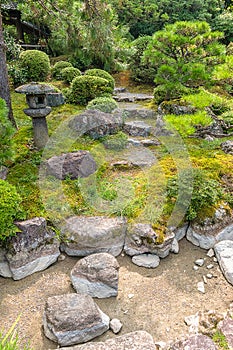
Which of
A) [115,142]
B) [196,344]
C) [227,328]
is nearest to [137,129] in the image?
[115,142]

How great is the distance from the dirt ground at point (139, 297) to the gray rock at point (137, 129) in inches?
141

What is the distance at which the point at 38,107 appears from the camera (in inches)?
195

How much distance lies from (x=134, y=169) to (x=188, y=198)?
1.49 metres

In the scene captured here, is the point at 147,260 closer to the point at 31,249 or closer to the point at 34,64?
the point at 31,249

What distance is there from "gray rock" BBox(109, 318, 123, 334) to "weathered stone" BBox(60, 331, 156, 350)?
0.22 metres

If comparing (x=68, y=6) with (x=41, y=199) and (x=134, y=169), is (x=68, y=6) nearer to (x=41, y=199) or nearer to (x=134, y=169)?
(x=134, y=169)

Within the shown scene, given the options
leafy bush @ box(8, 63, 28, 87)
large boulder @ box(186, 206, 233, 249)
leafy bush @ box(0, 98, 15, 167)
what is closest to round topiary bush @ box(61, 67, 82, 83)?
leafy bush @ box(8, 63, 28, 87)

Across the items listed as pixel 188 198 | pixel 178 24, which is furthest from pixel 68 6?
pixel 188 198

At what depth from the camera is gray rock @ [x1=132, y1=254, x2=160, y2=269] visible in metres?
3.66

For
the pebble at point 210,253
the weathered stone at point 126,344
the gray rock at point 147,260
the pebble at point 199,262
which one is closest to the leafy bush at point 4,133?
the gray rock at point 147,260

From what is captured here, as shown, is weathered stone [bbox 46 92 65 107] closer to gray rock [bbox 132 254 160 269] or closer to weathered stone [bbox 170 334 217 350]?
gray rock [bbox 132 254 160 269]

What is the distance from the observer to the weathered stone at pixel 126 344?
Answer: 2.54 m

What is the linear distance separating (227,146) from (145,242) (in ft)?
10.0

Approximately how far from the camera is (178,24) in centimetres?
571
